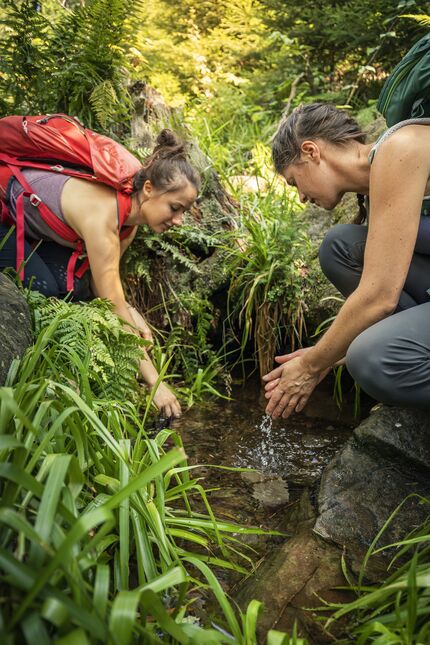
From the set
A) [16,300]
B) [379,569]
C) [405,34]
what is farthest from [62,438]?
A: [405,34]

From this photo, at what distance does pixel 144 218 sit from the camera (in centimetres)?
321

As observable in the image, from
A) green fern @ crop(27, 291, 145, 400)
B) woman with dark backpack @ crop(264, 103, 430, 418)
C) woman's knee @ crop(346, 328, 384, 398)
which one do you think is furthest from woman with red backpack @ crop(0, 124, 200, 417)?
woman's knee @ crop(346, 328, 384, 398)

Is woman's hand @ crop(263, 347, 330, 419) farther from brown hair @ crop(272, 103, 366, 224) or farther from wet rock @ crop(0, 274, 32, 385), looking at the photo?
wet rock @ crop(0, 274, 32, 385)

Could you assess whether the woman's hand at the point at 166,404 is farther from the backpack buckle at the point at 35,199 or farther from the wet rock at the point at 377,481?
the backpack buckle at the point at 35,199

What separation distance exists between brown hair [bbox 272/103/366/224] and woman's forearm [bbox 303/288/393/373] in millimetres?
711

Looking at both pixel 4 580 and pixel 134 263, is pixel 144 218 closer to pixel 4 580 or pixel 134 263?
pixel 134 263

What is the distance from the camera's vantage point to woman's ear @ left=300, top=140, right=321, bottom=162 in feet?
7.67

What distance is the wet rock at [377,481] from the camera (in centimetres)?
211

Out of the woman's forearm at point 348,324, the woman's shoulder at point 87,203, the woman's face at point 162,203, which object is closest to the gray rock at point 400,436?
the woman's forearm at point 348,324

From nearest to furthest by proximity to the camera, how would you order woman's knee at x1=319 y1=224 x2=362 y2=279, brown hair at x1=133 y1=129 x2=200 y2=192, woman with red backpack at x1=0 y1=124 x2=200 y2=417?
woman's knee at x1=319 y1=224 x2=362 y2=279, woman with red backpack at x1=0 y1=124 x2=200 y2=417, brown hair at x1=133 y1=129 x2=200 y2=192

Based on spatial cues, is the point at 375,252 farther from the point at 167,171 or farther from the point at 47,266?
the point at 47,266

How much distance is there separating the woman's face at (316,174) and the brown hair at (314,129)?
0.04m

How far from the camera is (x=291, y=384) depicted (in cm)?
245

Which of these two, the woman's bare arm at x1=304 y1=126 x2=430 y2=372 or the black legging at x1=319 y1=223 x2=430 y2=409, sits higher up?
the woman's bare arm at x1=304 y1=126 x2=430 y2=372
